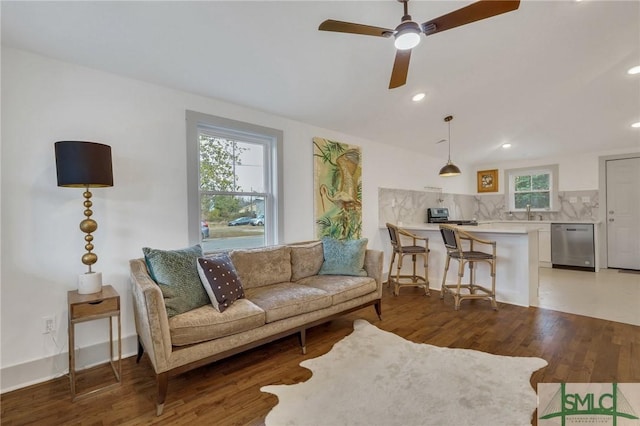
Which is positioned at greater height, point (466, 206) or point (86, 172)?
point (86, 172)

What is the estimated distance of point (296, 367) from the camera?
2.29 meters

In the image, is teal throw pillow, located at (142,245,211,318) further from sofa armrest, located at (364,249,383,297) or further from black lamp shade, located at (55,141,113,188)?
sofa armrest, located at (364,249,383,297)

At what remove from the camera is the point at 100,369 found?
2.32 metres

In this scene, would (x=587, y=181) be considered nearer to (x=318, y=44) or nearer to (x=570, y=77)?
(x=570, y=77)

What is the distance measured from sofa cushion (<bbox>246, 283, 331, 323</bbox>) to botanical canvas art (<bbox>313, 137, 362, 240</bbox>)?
1.30 meters

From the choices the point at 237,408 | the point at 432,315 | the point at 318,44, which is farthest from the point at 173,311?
the point at 432,315

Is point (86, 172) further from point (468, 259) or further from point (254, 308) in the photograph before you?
point (468, 259)

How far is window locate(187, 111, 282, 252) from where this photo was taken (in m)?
2.92

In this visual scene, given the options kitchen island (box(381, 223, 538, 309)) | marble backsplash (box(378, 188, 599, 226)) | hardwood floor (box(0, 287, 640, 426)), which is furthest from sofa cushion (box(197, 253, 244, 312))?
marble backsplash (box(378, 188, 599, 226))

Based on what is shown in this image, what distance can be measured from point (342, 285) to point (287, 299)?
0.65 metres

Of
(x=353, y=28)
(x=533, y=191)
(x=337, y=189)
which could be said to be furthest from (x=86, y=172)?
(x=533, y=191)

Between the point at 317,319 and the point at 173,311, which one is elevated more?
the point at 173,311

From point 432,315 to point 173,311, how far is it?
2.67 meters

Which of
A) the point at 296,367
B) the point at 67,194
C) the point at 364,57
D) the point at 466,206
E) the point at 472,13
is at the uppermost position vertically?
the point at 364,57
